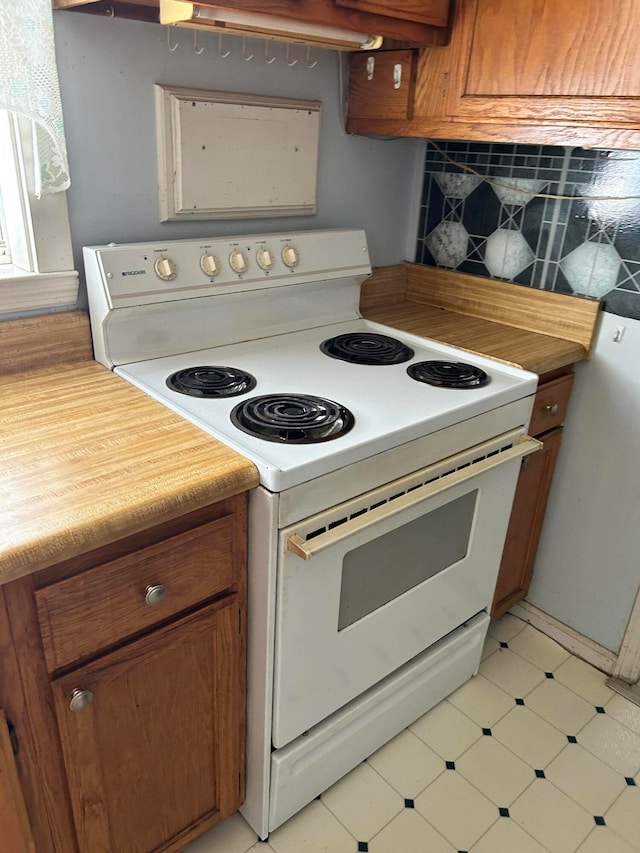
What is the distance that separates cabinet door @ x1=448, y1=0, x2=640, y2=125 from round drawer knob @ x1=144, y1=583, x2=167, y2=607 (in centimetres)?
119

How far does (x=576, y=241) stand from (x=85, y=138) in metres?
1.20

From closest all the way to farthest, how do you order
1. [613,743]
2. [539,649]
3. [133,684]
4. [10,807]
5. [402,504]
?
1. [10,807]
2. [133,684]
3. [402,504]
4. [613,743]
5. [539,649]

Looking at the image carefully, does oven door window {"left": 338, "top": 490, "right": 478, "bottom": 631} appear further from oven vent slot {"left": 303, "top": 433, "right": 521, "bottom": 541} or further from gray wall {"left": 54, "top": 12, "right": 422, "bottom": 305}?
gray wall {"left": 54, "top": 12, "right": 422, "bottom": 305}

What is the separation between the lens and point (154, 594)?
3.36ft

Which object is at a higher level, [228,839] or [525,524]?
[525,524]

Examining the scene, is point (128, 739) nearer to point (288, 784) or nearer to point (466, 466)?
point (288, 784)

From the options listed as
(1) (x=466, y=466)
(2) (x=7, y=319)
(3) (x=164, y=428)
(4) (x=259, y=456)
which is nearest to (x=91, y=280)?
(2) (x=7, y=319)

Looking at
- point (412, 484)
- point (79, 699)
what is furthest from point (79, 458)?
point (412, 484)

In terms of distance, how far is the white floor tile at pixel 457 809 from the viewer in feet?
4.72

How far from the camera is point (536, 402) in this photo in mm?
1662

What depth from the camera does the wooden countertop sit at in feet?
2.85

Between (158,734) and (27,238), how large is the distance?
980 millimetres

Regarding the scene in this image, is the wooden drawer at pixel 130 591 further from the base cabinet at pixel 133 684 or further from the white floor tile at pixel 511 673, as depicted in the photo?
the white floor tile at pixel 511 673

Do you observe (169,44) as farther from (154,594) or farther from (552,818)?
(552,818)
